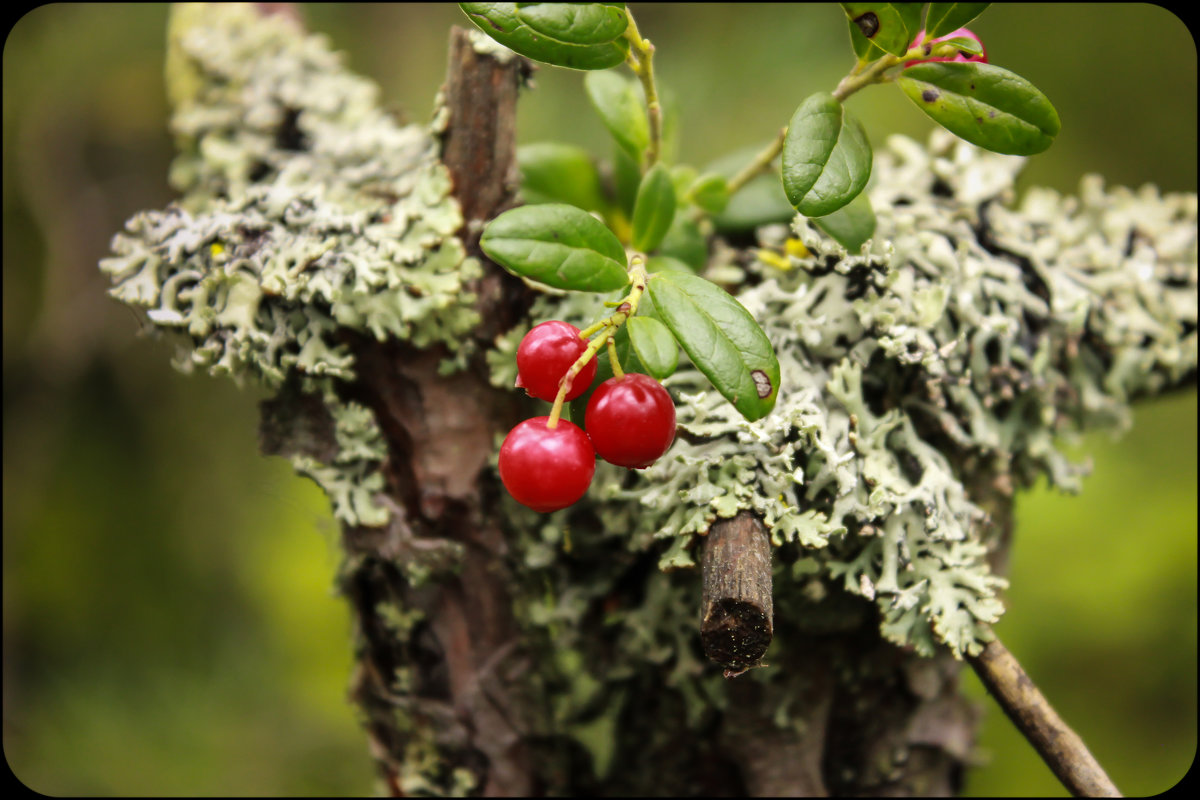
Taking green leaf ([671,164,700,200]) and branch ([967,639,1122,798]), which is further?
green leaf ([671,164,700,200])

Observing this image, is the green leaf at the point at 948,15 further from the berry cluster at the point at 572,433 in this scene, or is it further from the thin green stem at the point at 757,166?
the berry cluster at the point at 572,433

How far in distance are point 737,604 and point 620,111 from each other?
2.03 ft

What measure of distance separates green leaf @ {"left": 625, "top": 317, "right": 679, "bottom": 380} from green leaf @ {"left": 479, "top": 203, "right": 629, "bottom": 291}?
69mm

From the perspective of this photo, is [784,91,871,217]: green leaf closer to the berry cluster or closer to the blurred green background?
the berry cluster

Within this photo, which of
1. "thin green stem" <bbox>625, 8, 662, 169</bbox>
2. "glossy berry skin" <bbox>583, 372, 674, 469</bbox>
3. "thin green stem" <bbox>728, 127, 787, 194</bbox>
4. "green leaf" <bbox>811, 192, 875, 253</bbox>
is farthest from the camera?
"thin green stem" <bbox>728, 127, 787, 194</bbox>

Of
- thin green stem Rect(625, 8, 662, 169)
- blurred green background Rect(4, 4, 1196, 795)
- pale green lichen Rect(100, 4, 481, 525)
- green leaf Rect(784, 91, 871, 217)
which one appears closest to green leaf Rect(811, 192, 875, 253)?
green leaf Rect(784, 91, 871, 217)

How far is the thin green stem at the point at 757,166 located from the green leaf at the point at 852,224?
0.14m

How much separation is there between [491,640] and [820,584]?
0.46 metres

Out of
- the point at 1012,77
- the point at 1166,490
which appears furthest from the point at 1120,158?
the point at 1012,77

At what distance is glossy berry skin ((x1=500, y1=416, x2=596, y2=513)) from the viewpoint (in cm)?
69

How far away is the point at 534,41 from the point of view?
731 millimetres

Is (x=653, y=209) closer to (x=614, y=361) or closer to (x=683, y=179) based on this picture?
(x=683, y=179)

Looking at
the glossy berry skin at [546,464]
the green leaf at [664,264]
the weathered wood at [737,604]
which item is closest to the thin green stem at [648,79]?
the green leaf at [664,264]

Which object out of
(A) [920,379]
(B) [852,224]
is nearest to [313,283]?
(B) [852,224]
